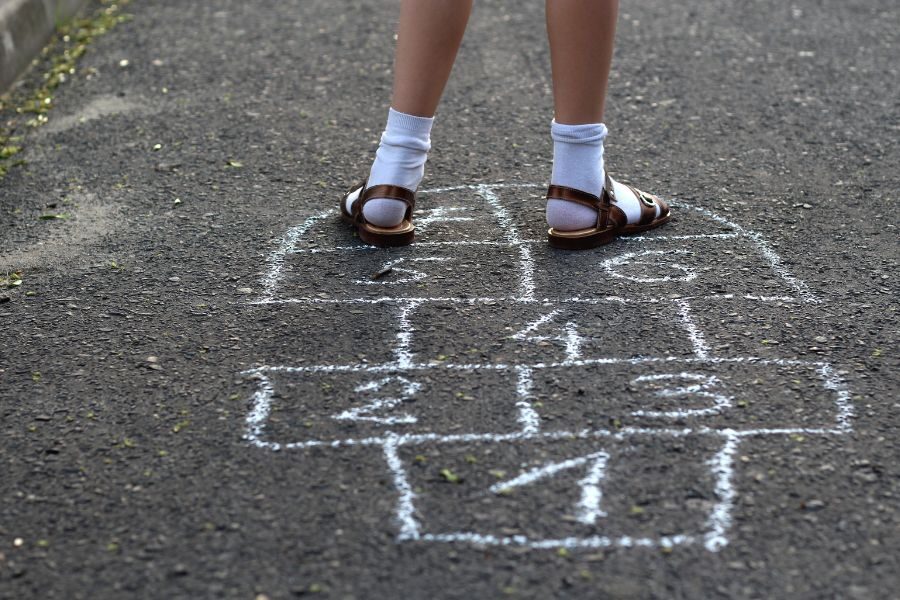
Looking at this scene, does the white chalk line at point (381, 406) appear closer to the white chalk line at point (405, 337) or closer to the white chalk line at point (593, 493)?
the white chalk line at point (405, 337)

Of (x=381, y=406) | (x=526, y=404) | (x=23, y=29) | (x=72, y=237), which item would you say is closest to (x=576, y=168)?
(x=526, y=404)

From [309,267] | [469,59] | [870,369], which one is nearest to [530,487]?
[870,369]

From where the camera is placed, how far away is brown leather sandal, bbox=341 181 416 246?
3139mm

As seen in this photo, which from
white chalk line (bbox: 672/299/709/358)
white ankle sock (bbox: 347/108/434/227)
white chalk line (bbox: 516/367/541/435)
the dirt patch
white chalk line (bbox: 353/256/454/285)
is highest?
white ankle sock (bbox: 347/108/434/227)

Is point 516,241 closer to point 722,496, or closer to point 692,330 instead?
point 692,330

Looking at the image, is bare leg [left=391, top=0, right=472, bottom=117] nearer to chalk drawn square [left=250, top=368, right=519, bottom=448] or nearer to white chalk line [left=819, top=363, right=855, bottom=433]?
chalk drawn square [left=250, top=368, right=519, bottom=448]

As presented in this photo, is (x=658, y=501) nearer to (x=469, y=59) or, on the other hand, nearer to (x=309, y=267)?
(x=309, y=267)

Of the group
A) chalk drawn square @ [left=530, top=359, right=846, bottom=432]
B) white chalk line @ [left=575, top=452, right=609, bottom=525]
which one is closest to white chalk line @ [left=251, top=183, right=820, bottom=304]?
chalk drawn square @ [left=530, top=359, right=846, bottom=432]

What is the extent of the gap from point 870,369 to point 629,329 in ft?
1.80

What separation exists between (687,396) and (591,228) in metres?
0.83

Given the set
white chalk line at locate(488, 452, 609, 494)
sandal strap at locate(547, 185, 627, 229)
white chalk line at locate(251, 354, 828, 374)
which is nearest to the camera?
white chalk line at locate(488, 452, 609, 494)

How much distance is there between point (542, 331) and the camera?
2.74m

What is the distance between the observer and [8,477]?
223cm

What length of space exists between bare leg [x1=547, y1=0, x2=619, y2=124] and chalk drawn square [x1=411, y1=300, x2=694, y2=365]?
0.56 m
